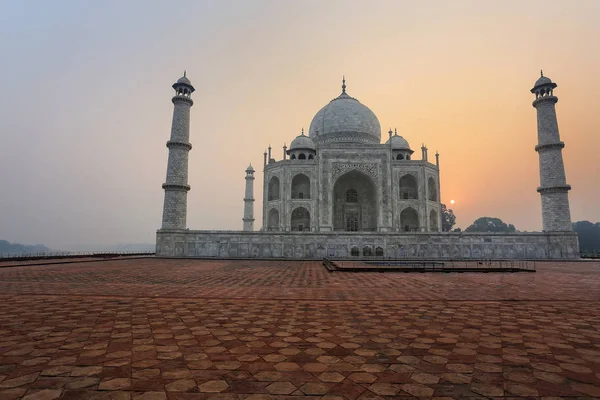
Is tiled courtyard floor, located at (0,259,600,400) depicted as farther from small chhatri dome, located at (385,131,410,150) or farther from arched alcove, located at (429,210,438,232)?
small chhatri dome, located at (385,131,410,150)

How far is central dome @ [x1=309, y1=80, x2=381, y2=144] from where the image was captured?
32781 millimetres

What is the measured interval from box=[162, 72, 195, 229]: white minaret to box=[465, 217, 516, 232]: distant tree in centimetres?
4744

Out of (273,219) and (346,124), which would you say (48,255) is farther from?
(346,124)

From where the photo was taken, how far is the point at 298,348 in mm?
2975

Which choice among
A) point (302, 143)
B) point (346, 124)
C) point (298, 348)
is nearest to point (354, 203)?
point (302, 143)

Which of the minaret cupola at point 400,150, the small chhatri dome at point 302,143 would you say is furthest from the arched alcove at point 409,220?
the small chhatri dome at point 302,143

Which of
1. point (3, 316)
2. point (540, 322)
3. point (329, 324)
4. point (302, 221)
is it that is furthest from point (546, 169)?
point (3, 316)

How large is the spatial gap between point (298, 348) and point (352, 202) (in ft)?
94.2

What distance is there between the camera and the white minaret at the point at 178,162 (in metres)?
22.7

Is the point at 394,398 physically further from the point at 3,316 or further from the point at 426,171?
the point at 426,171

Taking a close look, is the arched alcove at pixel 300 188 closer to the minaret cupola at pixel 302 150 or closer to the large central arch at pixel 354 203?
the minaret cupola at pixel 302 150

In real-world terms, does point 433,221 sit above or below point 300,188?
below

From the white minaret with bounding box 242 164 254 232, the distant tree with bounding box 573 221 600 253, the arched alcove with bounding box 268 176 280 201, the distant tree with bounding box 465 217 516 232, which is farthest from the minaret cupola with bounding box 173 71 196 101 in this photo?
the distant tree with bounding box 573 221 600 253

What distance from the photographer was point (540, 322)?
4.02 meters
